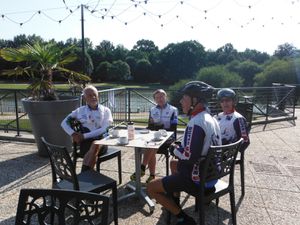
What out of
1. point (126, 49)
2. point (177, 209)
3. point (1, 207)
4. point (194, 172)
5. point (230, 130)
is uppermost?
point (126, 49)

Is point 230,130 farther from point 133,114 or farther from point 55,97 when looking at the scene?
point 133,114

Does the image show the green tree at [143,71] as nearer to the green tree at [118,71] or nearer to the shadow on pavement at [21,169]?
the green tree at [118,71]

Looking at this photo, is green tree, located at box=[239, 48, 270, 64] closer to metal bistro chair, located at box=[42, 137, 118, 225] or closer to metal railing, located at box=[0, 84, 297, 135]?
metal railing, located at box=[0, 84, 297, 135]

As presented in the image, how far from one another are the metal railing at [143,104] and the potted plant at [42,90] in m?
1.49

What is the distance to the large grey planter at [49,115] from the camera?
4.86 metres

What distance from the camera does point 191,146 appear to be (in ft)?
7.86

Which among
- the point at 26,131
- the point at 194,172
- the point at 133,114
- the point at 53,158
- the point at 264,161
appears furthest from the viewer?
the point at 133,114

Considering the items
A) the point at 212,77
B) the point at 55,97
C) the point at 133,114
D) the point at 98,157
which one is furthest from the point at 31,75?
the point at 212,77

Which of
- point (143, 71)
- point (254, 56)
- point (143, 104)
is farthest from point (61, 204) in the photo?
point (254, 56)

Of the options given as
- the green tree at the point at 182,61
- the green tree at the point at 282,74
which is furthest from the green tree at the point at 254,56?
the green tree at the point at 282,74

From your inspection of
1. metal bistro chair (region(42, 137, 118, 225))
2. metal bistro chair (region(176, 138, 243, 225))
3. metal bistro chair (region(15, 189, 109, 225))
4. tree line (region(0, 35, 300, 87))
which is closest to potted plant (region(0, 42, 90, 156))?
metal bistro chair (region(42, 137, 118, 225))

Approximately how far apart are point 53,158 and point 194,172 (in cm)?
123

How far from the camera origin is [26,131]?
679 centimetres

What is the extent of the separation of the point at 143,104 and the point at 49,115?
4.04 metres
